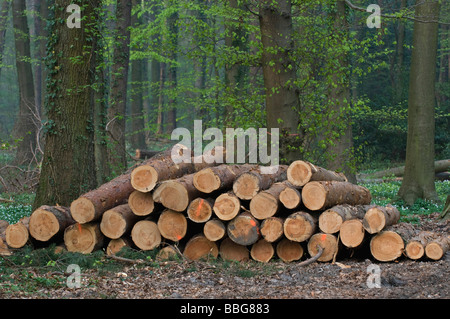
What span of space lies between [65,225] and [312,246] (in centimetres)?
371

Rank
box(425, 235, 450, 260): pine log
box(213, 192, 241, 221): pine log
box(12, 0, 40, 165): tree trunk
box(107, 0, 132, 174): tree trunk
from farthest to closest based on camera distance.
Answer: box(12, 0, 40, 165): tree trunk < box(107, 0, 132, 174): tree trunk < box(213, 192, 241, 221): pine log < box(425, 235, 450, 260): pine log

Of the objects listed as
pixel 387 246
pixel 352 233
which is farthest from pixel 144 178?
pixel 387 246

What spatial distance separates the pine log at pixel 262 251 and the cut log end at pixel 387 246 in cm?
145

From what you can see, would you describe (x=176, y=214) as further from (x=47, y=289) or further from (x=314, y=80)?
(x=314, y=80)

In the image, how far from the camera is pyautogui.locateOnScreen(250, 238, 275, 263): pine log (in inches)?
307

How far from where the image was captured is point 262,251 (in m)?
7.86

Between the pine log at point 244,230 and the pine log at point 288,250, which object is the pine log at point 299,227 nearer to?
the pine log at point 288,250

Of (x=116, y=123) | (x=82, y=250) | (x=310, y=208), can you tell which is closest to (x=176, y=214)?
(x=82, y=250)

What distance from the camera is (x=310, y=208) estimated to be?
7668 mm

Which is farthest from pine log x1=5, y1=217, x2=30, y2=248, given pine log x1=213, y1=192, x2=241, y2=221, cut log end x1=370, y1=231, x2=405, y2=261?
cut log end x1=370, y1=231, x2=405, y2=261

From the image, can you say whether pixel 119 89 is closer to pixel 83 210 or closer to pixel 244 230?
pixel 83 210

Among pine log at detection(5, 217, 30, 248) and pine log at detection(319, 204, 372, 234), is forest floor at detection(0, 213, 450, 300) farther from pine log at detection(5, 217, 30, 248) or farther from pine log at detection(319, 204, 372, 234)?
pine log at detection(5, 217, 30, 248)

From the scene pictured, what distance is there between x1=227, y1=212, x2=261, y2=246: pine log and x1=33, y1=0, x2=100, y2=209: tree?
3607 mm
